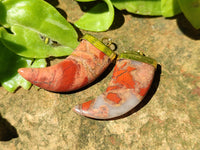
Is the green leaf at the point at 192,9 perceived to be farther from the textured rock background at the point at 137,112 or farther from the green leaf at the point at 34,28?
the green leaf at the point at 34,28

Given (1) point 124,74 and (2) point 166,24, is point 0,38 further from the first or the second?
(2) point 166,24

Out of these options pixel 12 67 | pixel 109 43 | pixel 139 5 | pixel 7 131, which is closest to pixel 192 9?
pixel 139 5

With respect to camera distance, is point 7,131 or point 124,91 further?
point 7,131

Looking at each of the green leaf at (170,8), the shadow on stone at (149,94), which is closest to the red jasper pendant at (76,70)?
the shadow on stone at (149,94)

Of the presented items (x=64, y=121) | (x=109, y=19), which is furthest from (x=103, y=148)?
(x=109, y=19)

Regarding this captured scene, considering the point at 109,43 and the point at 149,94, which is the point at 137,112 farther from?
the point at 109,43

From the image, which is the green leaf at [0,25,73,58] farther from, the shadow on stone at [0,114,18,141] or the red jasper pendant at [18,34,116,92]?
the shadow on stone at [0,114,18,141]
